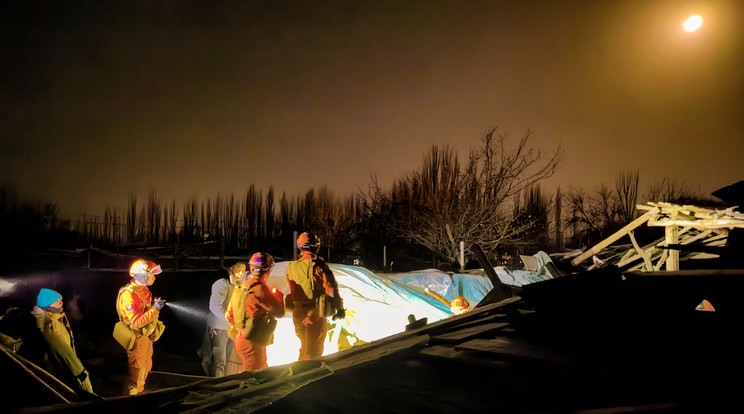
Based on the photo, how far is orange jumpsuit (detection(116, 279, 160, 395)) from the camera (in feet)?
17.0

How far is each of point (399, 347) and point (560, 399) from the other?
102 cm

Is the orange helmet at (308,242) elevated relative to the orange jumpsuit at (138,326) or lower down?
elevated

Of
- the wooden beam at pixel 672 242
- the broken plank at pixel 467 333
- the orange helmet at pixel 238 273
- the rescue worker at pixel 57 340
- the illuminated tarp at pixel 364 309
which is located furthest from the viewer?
the wooden beam at pixel 672 242

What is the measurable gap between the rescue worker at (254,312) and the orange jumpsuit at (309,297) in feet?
1.11

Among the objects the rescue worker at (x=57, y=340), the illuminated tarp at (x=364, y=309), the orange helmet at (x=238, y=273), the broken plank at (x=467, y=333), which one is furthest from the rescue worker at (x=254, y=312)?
the broken plank at (x=467, y=333)

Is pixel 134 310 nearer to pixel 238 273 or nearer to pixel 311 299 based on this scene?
pixel 238 273

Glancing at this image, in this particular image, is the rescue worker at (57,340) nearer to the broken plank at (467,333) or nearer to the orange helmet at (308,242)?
the orange helmet at (308,242)

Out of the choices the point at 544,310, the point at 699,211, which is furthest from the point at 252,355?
the point at 699,211

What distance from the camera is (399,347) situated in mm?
2701

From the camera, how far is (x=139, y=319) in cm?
519

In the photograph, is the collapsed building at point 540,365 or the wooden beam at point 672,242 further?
the wooden beam at point 672,242

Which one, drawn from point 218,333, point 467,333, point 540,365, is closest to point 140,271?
point 218,333

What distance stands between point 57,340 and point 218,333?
2.71 metres

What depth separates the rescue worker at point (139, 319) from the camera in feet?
17.1
